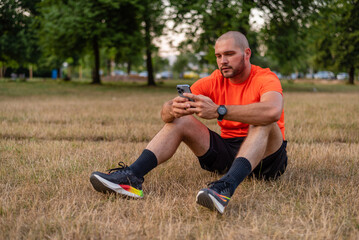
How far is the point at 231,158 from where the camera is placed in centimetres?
359

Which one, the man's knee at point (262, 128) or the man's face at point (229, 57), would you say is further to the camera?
the man's face at point (229, 57)

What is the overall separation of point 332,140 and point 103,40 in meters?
18.3

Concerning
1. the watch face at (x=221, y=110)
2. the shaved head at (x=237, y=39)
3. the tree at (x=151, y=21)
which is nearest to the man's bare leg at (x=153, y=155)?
the watch face at (x=221, y=110)

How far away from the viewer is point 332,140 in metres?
6.26

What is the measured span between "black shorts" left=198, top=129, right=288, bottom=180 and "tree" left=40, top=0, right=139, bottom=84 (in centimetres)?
1792

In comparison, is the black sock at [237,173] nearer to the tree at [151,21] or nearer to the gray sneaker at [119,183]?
the gray sneaker at [119,183]

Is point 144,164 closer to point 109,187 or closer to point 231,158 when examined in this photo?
point 109,187

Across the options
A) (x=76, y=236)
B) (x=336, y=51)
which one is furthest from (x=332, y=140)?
(x=336, y=51)

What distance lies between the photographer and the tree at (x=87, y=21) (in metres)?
20.7

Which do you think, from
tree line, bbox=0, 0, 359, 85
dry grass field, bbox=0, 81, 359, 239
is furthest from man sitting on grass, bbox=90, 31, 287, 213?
tree line, bbox=0, 0, 359, 85

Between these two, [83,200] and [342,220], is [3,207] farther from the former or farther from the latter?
[342,220]

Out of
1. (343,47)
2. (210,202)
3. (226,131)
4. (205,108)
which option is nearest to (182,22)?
(226,131)

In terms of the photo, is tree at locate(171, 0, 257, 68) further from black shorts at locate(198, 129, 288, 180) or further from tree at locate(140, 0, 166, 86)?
black shorts at locate(198, 129, 288, 180)

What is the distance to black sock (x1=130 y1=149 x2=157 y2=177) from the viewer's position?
10.6ft
